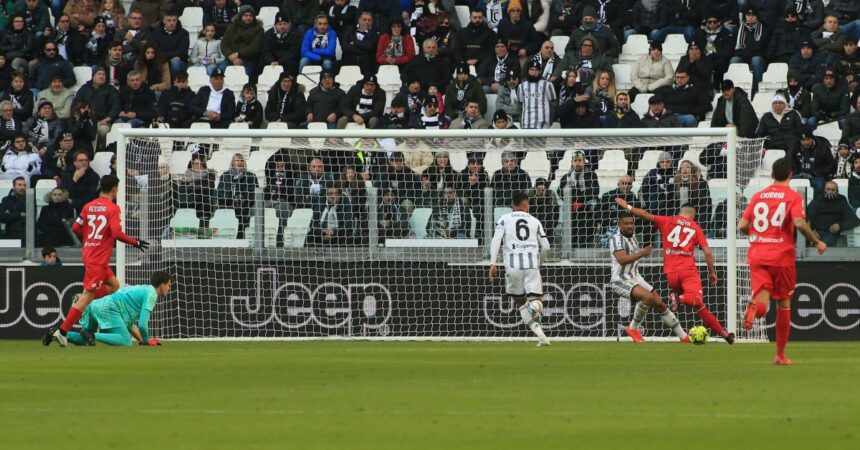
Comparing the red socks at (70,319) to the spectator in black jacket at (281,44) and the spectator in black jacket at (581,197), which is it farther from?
the spectator in black jacket at (281,44)

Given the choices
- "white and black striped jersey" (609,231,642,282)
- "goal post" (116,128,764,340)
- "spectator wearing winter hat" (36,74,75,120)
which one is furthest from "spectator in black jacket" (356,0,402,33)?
"white and black striped jersey" (609,231,642,282)

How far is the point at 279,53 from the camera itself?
89.8ft

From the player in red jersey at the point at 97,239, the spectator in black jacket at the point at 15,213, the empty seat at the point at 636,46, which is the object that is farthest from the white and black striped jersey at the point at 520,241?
the empty seat at the point at 636,46

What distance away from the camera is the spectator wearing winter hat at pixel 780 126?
2381 cm

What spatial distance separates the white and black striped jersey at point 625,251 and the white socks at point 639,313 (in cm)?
40

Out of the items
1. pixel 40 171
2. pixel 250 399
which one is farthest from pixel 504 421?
pixel 40 171

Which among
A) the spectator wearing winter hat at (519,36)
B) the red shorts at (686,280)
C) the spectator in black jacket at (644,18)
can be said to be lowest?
the red shorts at (686,280)

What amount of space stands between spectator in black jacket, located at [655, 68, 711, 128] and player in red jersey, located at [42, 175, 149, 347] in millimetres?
9792

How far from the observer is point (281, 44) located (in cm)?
2736

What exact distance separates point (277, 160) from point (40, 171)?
4.07 m

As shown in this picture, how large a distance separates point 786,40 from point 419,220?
7.82 metres

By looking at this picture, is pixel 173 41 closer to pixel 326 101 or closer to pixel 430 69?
pixel 326 101

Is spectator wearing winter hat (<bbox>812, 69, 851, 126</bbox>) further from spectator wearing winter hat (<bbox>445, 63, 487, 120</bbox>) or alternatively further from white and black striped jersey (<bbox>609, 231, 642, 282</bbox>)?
white and black striped jersey (<bbox>609, 231, 642, 282</bbox>)

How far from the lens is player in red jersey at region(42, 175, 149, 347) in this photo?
18.5 metres
